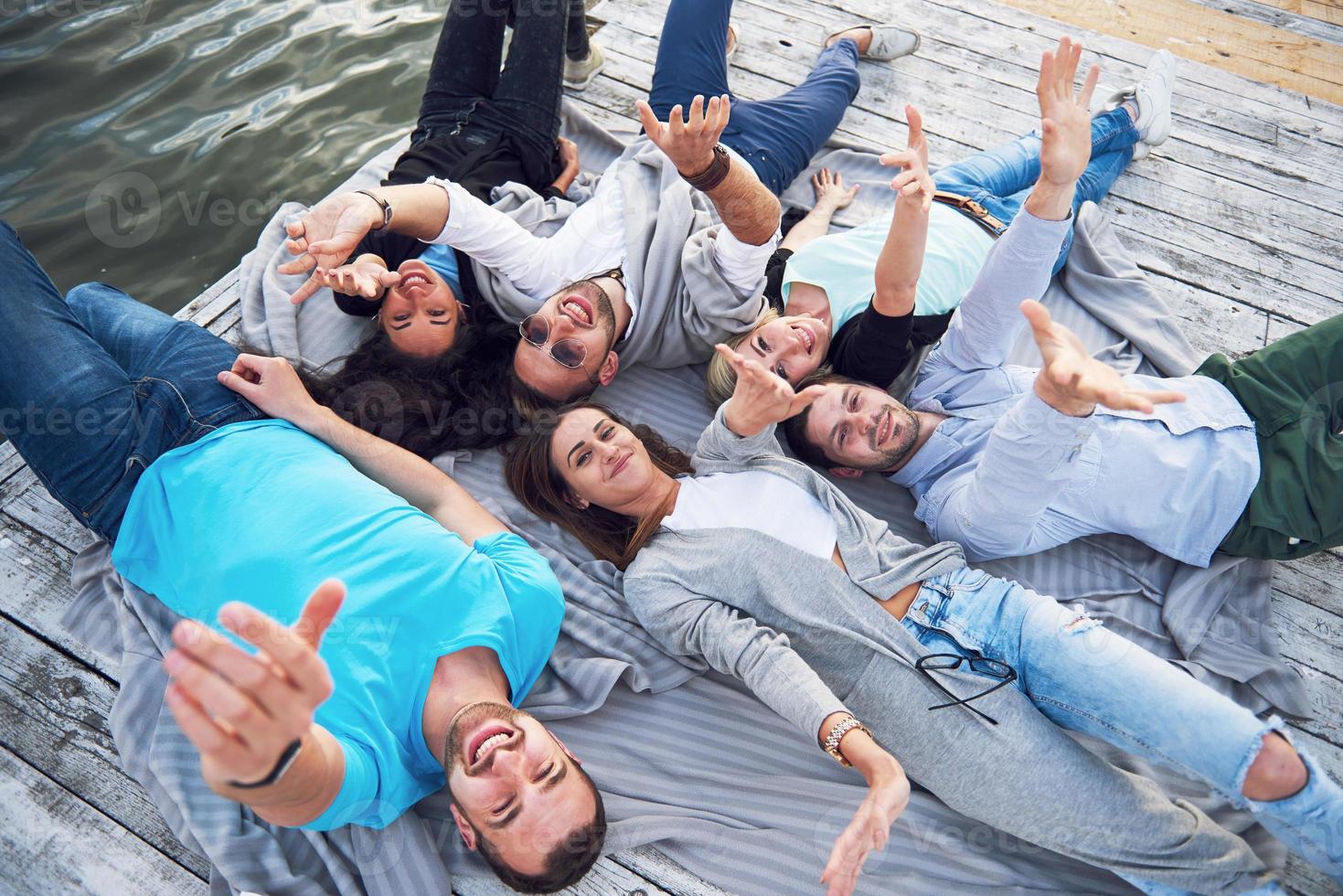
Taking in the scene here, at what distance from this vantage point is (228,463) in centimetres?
233

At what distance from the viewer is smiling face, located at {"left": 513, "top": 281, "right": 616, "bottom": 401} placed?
278 centimetres

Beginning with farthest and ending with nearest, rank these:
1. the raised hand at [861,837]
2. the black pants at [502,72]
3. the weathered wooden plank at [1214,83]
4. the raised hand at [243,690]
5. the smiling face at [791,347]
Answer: the weathered wooden plank at [1214,83], the black pants at [502,72], the smiling face at [791,347], the raised hand at [861,837], the raised hand at [243,690]

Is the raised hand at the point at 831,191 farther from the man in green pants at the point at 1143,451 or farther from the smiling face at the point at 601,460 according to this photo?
the smiling face at the point at 601,460

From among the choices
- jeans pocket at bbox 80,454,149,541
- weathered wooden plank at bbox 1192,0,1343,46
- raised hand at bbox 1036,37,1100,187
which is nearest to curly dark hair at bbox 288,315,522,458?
jeans pocket at bbox 80,454,149,541

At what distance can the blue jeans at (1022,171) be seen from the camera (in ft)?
11.2

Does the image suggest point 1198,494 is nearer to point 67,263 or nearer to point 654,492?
point 654,492

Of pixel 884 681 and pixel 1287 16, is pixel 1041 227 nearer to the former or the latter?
pixel 884 681

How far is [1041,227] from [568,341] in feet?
4.91

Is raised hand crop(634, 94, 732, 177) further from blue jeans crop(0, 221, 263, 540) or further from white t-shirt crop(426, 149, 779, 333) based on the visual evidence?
blue jeans crop(0, 221, 263, 540)

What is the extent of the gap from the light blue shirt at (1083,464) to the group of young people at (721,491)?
0.01 m

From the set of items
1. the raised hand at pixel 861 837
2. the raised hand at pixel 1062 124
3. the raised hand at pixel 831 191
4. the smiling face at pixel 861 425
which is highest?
the raised hand at pixel 1062 124

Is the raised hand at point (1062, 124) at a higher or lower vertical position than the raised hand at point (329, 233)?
higher

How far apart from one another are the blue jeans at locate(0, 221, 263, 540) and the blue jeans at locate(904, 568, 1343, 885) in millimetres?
2205

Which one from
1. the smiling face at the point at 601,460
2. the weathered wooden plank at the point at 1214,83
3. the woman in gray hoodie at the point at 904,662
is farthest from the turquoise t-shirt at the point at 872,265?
the weathered wooden plank at the point at 1214,83
